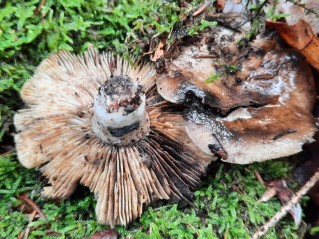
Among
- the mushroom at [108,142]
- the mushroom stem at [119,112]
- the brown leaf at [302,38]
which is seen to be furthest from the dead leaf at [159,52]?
the brown leaf at [302,38]

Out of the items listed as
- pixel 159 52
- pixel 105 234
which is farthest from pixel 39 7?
pixel 105 234

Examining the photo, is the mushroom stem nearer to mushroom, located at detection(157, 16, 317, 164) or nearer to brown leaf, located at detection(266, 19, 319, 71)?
mushroom, located at detection(157, 16, 317, 164)

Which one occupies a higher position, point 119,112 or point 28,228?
point 119,112

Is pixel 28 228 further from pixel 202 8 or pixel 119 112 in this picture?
pixel 202 8

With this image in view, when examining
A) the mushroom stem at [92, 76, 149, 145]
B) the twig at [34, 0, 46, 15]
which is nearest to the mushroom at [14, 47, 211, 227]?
the mushroom stem at [92, 76, 149, 145]

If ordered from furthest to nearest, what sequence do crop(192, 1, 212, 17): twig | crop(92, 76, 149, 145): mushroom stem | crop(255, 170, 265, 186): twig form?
crop(192, 1, 212, 17): twig < crop(255, 170, 265, 186): twig < crop(92, 76, 149, 145): mushroom stem

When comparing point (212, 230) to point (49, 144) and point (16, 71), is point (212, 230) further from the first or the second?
point (16, 71)
